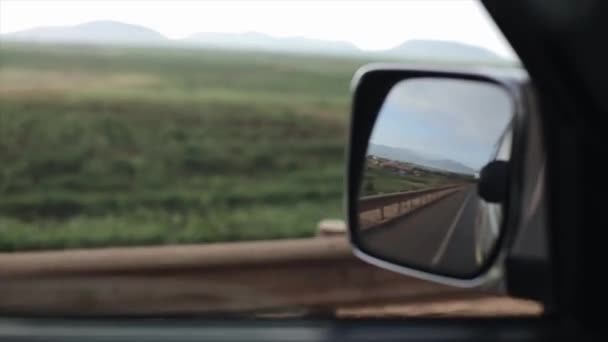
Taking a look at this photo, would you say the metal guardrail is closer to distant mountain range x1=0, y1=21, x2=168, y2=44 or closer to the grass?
the grass

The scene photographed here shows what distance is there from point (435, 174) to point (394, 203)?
0.08 meters

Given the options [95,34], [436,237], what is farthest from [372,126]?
[95,34]

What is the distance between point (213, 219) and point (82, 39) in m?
0.80

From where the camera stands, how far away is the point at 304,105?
397cm

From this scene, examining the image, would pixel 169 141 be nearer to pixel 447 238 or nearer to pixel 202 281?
pixel 202 281

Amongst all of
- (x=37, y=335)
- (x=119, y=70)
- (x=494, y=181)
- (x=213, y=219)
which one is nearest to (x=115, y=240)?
(x=213, y=219)

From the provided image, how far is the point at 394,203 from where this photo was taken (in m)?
1.41

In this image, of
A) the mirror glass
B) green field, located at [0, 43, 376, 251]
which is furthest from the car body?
green field, located at [0, 43, 376, 251]

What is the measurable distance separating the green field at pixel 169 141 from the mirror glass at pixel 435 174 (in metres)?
1.43

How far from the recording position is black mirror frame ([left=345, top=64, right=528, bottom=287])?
1.41 m

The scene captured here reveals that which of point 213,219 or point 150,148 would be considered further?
point 150,148

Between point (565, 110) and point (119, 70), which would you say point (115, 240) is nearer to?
point (119, 70)

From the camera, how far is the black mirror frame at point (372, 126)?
1407mm

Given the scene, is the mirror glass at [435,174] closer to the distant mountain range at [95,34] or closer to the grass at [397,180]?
the grass at [397,180]
